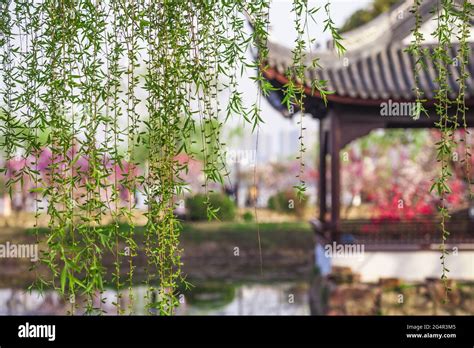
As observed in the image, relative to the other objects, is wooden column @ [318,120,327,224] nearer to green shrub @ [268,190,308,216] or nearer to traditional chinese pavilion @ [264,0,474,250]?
traditional chinese pavilion @ [264,0,474,250]

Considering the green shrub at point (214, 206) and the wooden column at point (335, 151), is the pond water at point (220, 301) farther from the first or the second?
the green shrub at point (214, 206)

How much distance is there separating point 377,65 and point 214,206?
5714mm

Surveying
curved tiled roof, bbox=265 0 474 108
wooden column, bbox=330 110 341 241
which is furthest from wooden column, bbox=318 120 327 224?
curved tiled roof, bbox=265 0 474 108

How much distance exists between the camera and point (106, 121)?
4.56ft

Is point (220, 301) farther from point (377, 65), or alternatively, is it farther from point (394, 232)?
point (377, 65)

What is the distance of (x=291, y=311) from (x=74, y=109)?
6569 mm

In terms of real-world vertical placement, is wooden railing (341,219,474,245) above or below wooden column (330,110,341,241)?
below

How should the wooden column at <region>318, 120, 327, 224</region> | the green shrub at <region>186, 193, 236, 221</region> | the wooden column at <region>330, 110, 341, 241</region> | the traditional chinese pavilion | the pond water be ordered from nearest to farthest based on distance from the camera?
the traditional chinese pavilion → the wooden column at <region>330, 110, 341, 241</region> → the wooden column at <region>318, 120, 327, 224</region> → the pond water → the green shrub at <region>186, 193, 236, 221</region>

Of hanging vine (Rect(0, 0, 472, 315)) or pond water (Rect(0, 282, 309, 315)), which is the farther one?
pond water (Rect(0, 282, 309, 315))

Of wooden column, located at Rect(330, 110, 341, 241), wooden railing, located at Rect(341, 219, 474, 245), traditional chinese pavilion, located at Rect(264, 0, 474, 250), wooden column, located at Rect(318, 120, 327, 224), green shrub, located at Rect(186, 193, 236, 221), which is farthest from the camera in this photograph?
green shrub, located at Rect(186, 193, 236, 221)

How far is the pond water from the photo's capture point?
786 cm

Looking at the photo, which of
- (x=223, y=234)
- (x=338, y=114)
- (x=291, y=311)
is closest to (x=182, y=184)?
(x=338, y=114)

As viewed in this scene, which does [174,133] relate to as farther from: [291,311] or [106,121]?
[291,311]

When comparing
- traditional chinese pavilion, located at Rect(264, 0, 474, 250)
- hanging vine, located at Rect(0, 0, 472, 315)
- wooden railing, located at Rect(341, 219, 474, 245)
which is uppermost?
traditional chinese pavilion, located at Rect(264, 0, 474, 250)
